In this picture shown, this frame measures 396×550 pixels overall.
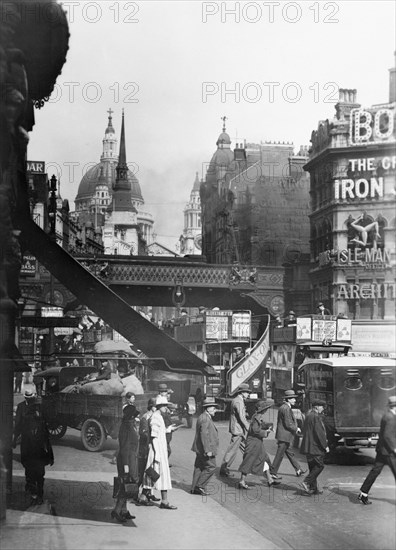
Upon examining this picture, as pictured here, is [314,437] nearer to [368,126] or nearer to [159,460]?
[159,460]

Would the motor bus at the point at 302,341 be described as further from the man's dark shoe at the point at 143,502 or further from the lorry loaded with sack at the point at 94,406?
the man's dark shoe at the point at 143,502

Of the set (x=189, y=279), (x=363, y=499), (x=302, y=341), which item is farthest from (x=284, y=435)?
(x=189, y=279)

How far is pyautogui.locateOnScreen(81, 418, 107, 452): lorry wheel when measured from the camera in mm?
19000

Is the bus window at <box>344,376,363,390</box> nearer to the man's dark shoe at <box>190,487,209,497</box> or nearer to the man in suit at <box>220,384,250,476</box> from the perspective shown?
the man in suit at <box>220,384,250,476</box>

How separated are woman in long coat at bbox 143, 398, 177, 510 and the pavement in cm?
28

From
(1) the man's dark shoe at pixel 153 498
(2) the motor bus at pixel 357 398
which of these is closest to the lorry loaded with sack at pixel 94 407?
(2) the motor bus at pixel 357 398

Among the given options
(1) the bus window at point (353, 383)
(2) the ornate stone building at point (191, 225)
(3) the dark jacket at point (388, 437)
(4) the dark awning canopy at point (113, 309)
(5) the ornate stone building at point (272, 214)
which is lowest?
(3) the dark jacket at point (388, 437)

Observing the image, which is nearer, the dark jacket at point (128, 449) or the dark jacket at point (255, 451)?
the dark jacket at point (128, 449)

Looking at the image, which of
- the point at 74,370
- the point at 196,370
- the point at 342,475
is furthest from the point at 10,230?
the point at 74,370

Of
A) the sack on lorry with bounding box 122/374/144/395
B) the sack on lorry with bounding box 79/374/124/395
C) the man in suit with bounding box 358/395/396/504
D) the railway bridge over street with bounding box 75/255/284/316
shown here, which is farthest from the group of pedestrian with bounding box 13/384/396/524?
the railway bridge over street with bounding box 75/255/284/316

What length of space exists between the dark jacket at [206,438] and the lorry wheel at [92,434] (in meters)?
5.73

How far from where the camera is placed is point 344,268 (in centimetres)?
4419

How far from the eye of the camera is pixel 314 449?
13586 mm

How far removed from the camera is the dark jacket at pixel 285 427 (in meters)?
15.3
